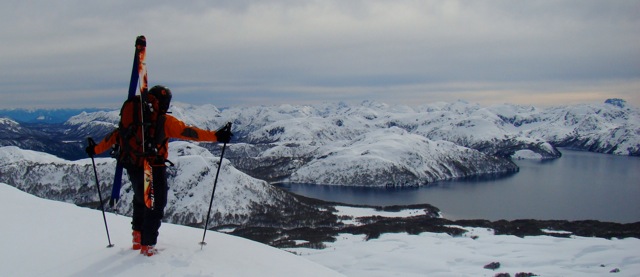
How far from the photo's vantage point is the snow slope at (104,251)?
9484 mm

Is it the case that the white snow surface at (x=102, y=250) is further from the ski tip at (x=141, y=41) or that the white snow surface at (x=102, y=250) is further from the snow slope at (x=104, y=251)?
the ski tip at (x=141, y=41)

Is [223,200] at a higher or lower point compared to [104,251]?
lower

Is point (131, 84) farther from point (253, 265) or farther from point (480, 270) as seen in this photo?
point (480, 270)

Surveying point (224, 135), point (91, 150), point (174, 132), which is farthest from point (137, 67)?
point (224, 135)

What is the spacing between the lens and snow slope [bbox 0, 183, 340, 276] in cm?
948

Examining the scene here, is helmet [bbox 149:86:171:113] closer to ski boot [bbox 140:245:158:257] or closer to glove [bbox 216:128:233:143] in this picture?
glove [bbox 216:128:233:143]

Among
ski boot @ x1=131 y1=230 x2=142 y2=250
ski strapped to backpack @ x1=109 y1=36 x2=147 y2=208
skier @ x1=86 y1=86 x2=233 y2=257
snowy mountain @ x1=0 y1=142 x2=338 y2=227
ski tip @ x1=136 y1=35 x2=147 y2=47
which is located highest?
ski tip @ x1=136 y1=35 x2=147 y2=47

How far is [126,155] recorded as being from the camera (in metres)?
10.6

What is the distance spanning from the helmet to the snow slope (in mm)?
3644

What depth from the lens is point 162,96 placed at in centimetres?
1082

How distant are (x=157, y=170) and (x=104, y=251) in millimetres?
2431

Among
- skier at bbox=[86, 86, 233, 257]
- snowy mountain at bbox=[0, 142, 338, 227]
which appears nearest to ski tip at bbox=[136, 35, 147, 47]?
skier at bbox=[86, 86, 233, 257]

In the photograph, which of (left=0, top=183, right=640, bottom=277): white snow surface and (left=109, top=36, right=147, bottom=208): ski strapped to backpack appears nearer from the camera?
(left=0, top=183, right=640, bottom=277): white snow surface

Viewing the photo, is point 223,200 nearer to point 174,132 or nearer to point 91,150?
point 91,150
